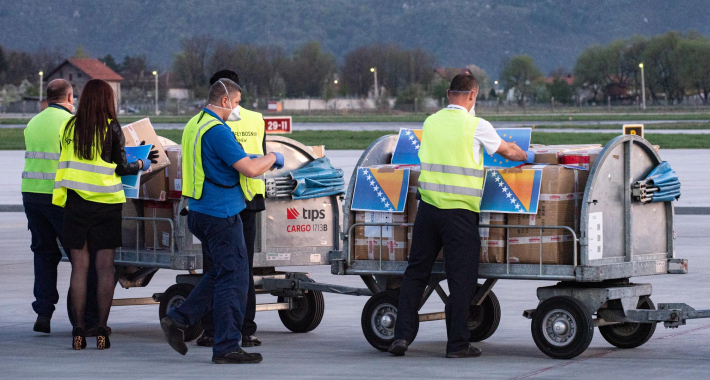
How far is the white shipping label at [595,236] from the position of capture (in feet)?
23.2

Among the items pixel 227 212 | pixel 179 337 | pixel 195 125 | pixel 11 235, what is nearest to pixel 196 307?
pixel 179 337

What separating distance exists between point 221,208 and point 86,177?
1278 mm

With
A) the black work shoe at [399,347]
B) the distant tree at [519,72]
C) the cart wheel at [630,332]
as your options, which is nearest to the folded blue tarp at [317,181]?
the black work shoe at [399,347]

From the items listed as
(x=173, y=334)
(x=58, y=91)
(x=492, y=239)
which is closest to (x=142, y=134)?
(x=58, y=91)

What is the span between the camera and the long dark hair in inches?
307

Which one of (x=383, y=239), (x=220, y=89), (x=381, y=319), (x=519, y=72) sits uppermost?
(x=519, y=72)

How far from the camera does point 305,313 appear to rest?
8.81 metres

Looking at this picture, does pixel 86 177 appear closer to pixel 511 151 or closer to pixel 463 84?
pixel 463 84

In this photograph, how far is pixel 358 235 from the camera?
26.3 ft

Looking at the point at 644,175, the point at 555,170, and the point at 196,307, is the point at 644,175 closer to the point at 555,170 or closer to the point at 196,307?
the point at 555,170

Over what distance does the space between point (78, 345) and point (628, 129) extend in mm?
5395

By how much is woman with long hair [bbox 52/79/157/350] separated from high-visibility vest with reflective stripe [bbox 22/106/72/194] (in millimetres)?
548

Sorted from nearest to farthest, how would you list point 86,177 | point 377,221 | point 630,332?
point 630,332 → point 86,177 → point 377,221

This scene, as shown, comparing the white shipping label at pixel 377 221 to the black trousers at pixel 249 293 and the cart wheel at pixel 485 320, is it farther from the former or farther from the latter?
the cart wheel at pixel 485 320
